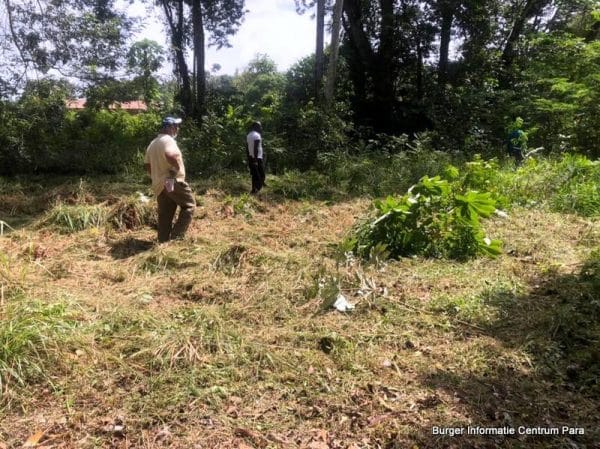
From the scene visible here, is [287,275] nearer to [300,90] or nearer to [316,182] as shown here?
[316,182]

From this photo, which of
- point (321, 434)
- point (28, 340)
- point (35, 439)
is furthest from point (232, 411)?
point (28, 340)

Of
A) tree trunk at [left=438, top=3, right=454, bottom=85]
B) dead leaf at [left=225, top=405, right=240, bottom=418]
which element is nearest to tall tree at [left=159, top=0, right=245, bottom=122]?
tree trunk at [left=438, top=3, right=454, bottom=85]

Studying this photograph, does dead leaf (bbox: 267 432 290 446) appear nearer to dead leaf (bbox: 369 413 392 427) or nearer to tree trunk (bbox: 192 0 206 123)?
dead leaf (bbox: 369 413 392 427)

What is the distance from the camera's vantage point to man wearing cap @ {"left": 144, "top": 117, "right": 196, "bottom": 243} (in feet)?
17.8

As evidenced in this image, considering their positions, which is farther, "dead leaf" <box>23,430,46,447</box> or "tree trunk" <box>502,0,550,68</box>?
"tree trunk" <box>502,0,550,68</box>

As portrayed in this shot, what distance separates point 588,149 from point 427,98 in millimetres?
5849

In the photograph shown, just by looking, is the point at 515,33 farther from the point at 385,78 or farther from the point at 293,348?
the point at 293,348

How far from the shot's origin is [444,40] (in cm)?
1598

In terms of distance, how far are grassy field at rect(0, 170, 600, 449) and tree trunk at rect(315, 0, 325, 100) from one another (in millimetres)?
10568

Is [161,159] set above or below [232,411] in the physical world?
A: above

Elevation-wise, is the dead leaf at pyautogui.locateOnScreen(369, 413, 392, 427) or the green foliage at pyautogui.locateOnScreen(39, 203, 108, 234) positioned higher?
the green foliage at pyautogui.locateOnScreen(39, 203, 108, 234)

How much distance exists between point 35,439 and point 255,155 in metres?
6.76

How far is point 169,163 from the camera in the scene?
5.43 m

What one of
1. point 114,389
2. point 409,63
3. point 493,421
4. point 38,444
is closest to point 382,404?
point 493,421
